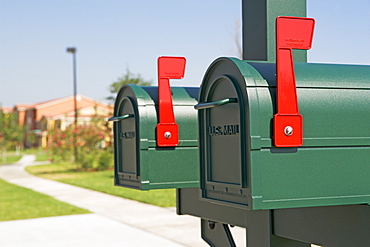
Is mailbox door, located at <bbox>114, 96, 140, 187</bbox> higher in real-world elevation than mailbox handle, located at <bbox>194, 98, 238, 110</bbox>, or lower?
lower

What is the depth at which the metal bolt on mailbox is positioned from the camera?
113 inches

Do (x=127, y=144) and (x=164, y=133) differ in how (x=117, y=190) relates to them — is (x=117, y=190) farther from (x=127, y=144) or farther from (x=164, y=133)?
(x=164, y=133)

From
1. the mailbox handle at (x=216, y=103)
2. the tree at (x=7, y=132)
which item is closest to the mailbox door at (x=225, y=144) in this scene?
the mailbox handle at (x=216, y=103)

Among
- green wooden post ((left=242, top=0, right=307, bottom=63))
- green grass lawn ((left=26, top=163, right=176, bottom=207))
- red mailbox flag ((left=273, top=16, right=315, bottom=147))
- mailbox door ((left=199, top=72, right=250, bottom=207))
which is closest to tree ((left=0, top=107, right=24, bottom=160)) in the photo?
green grass lawn ((left=26, top=163, right=176, bottom=207))

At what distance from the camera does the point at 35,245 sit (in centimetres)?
830

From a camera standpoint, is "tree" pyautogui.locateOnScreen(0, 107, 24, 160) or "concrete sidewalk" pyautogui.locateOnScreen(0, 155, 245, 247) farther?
"tree" pyautogui.locateOnScreen(0, 107, 24, 160)

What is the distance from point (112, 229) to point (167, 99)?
6987 millimetres

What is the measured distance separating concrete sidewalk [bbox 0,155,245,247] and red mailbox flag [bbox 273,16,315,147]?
20.0ft

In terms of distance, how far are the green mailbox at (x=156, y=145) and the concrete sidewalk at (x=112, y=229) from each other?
4998 mm

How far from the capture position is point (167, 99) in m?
2.89

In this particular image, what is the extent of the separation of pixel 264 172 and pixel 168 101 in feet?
3.83

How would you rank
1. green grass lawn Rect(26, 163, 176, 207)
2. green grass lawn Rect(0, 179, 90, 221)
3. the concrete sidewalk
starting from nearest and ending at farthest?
the concrete sidewalk → green grass lawn Rect(0, 179, 90, 221) → green grass lawn Rect(26, 163, 176, 207)

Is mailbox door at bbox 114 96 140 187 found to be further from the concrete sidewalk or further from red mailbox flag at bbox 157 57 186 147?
the concrete sidewalk

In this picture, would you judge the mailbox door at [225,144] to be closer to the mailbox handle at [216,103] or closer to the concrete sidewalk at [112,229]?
the mailbox handle at [216,103]
